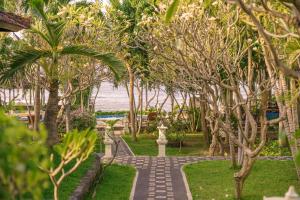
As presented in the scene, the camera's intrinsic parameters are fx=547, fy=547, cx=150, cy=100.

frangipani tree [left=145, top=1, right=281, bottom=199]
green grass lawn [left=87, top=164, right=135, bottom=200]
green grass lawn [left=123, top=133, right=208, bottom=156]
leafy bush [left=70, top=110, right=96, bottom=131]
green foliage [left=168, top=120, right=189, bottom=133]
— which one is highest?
frangipani tree [left=145, top=1, right=281, bottom=199]

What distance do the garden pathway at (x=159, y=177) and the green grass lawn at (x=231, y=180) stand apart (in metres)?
0.24

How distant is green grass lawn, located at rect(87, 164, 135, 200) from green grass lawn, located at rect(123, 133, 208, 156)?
181 inches

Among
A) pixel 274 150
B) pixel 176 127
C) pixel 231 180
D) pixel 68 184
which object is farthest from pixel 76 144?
pixel 176 127

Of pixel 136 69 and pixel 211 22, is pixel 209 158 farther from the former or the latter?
pixel 136 69

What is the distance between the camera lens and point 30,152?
2416mm

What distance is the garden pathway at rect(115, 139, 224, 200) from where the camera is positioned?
1041 cm

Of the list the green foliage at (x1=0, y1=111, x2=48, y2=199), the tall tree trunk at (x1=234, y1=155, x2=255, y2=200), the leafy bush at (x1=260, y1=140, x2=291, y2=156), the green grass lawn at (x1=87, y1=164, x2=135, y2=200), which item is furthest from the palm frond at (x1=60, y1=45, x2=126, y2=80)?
the green foliage at (x1=0, y1=111, x2=48, y2=199)

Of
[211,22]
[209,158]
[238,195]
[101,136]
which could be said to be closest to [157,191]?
[238,195]

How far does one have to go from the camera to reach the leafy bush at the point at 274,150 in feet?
52.5

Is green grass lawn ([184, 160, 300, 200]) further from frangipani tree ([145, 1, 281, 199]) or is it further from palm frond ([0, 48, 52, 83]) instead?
palm frond ([0, 48, 52, 83])

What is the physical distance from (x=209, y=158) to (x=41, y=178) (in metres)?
12.9

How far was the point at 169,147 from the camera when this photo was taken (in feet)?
64.6

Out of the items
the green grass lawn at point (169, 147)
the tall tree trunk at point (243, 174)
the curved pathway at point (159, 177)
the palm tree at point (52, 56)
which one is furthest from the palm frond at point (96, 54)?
the green grass lawn at point (169, 147)

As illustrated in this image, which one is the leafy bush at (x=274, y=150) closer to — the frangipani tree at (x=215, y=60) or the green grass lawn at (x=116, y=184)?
the green grass lawn at (x=116, y=184)
